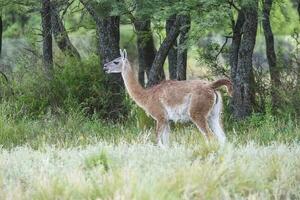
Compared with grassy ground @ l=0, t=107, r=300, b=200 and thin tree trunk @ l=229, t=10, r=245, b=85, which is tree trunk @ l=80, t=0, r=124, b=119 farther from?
grassy ground @ l=0, t=107, r=300, b=200

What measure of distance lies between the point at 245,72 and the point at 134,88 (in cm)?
293

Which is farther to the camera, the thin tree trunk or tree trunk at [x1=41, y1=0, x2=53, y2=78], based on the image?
tree trunk at [x1=41, y1=0, x2=53, y2=78]

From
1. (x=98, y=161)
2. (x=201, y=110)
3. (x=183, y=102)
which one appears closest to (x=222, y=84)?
(x=201, y=110)

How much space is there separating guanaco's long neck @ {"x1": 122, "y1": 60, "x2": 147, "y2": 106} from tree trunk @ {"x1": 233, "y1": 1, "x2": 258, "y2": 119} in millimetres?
2720

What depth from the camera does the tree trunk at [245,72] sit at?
14.4 metres

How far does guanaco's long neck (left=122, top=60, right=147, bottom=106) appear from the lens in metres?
12.7

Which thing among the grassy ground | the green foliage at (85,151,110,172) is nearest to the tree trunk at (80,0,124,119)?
the grassy ground

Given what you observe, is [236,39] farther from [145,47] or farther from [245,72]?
[145,47]

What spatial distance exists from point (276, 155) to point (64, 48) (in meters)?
10.4

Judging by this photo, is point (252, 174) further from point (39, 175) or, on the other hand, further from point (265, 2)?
point (265, 2)

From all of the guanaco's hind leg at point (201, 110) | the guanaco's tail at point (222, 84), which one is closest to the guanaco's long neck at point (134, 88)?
the guanaco's hind leg at point (201, 110)

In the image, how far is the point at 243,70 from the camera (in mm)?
14711

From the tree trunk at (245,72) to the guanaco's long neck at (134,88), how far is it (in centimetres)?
272

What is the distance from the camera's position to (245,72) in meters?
14.7
